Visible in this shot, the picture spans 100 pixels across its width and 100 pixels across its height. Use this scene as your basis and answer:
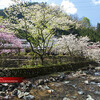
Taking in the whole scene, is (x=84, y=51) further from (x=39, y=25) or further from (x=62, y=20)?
(x=39, y=25)

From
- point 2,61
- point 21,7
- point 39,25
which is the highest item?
point 21,7

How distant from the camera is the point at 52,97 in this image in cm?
503

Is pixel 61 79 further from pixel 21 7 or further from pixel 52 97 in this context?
pixel 21 7

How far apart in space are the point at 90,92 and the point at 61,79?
2569 millimetres

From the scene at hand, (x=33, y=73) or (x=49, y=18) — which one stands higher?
(x=49, y=18)

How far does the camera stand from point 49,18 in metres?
9.70

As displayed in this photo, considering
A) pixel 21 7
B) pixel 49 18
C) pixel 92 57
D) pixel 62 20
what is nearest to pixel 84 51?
pixel 92 57

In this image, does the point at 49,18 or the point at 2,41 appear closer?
the point at 49,18

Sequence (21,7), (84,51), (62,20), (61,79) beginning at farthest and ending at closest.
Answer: (84,51) < (62,20) < (21,7) < (61,79)

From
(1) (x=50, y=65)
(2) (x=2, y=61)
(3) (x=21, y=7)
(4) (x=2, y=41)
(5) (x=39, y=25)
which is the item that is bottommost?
(1) (x=50, y=65)

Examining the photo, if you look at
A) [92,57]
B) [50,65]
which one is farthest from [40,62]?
[92,57]

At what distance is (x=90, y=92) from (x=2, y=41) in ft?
33.7

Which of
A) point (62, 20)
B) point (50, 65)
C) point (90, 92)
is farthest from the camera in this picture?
point (62, 20)

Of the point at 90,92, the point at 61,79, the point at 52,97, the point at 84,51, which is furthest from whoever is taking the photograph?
the point at 84,51
